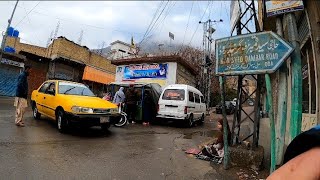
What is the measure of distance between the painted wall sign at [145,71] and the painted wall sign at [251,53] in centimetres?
1489

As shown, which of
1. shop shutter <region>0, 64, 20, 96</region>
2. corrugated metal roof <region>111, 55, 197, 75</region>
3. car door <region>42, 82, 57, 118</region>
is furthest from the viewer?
shop shutter <region>0, 64, 20, 96</region>

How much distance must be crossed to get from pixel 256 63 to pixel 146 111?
349 inches

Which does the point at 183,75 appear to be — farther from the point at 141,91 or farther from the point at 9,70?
the point at 9,70

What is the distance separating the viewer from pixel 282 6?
14.5 ft

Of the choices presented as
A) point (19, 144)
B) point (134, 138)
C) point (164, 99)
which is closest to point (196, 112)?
point (164, 99)

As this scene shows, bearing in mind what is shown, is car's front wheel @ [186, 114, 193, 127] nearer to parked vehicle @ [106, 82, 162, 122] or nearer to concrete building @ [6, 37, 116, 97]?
parked vehicle @ [106, 82, 162, 122]

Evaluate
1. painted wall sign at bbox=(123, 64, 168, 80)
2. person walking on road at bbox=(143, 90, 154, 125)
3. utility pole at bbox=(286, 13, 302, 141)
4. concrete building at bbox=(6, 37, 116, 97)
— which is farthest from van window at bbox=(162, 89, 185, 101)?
concrete building at bbox=(6, 37, 116, 97)

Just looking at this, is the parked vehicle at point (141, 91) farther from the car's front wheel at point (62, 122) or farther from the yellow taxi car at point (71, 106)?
the car's front wheel at point (62, 122)

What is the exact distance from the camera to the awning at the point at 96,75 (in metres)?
27.1

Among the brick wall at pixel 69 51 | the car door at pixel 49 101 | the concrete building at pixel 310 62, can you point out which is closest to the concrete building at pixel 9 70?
the brick wall at pixel 69 51

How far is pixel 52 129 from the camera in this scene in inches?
355

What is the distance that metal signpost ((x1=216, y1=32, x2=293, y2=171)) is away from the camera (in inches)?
182

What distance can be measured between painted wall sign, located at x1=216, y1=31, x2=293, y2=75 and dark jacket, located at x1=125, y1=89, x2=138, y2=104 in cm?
809

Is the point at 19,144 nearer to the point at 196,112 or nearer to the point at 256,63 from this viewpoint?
the point at 256,63
